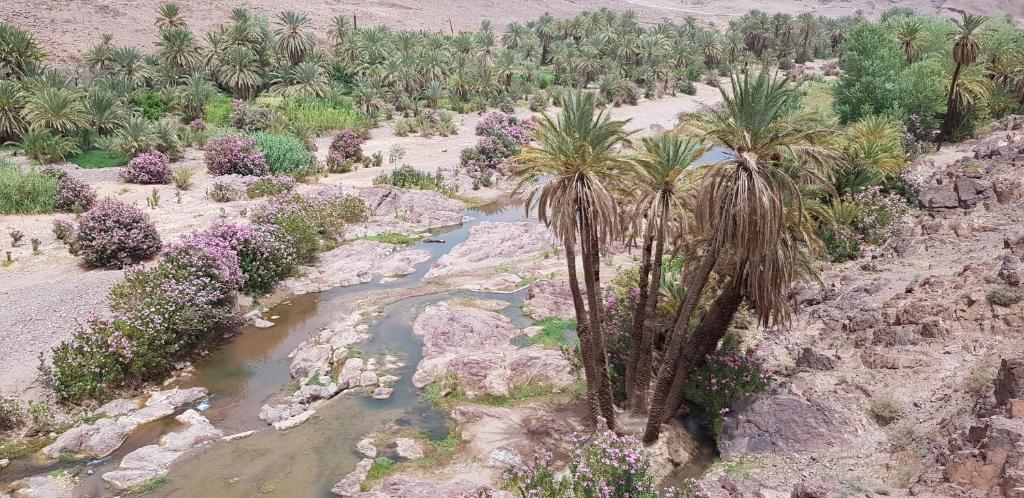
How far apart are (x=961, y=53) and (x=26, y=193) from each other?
41277mm

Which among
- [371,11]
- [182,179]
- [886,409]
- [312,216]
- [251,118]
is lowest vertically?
[312,216]

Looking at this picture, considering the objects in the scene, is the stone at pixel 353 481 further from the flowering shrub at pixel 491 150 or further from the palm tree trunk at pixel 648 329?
the flowering shrub at pixel 491 150

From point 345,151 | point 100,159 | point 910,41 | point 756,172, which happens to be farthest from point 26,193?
point 910,41

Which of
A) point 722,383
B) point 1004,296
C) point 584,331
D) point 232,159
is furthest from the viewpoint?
point 232,159

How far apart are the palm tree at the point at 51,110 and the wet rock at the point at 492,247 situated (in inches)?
871

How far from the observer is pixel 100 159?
34125mm

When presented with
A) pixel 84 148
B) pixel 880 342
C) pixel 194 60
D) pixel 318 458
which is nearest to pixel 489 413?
pixel 318 458

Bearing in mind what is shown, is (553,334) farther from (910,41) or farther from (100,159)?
(910,41)

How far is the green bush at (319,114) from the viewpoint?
141 feet

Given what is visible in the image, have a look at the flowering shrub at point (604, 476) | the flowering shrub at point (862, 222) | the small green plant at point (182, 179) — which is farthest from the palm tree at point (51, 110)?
the flowering shrub at point (862, 222)

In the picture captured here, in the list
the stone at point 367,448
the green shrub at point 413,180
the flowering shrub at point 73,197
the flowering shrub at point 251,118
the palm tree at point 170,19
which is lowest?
the stone at point 367,448

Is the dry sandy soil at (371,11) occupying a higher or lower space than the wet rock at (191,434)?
higher

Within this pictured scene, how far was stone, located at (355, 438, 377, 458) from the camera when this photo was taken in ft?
44.0

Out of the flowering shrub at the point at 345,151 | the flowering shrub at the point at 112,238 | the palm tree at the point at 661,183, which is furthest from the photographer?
the flowering shrub at the point at 345,151
